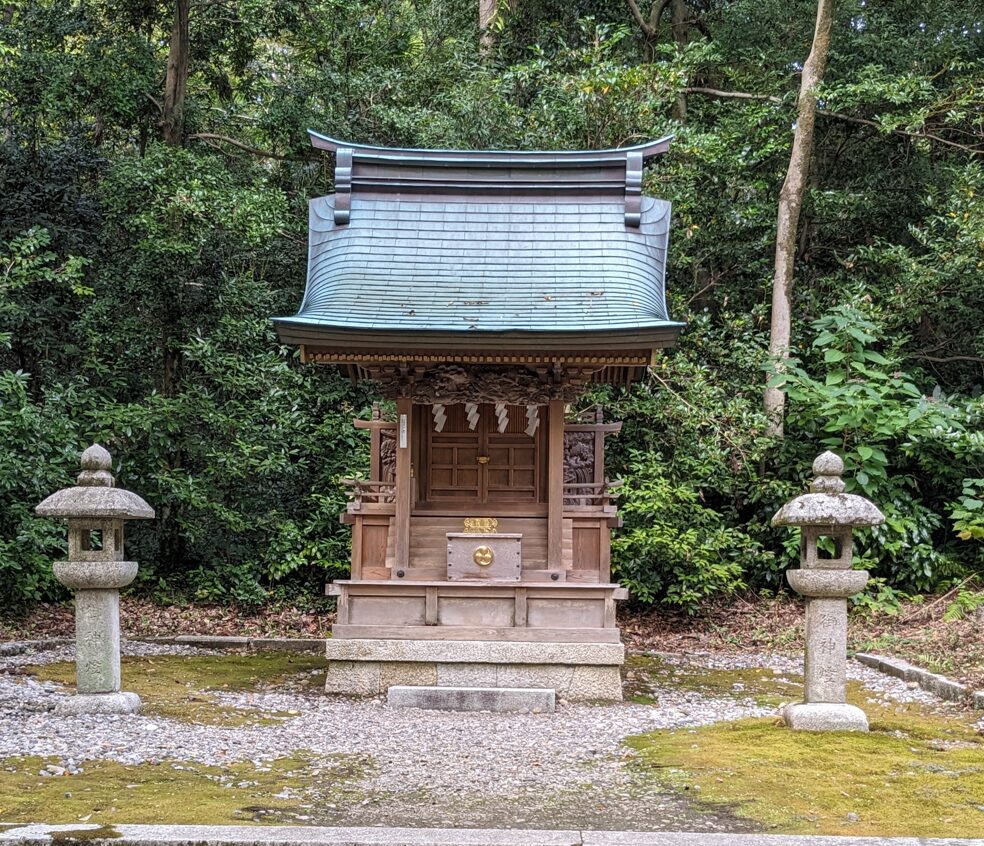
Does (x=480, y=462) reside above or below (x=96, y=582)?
above

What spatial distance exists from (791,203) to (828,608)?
7969mm

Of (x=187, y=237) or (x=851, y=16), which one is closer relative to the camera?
(x=187, y=237)

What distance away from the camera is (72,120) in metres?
13.8

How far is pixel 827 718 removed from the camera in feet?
22.0

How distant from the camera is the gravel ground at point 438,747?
489cm

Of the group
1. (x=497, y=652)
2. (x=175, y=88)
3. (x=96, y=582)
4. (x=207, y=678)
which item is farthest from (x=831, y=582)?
(x=175, y=88)

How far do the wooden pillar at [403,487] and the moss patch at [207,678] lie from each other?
4.59 feet

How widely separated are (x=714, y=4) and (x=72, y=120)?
10.5 meters

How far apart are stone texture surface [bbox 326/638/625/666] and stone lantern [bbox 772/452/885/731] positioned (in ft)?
5.63

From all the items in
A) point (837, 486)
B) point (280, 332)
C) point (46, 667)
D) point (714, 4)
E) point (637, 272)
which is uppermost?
point (714, 4)

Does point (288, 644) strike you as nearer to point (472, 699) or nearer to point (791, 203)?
point (472, 699)

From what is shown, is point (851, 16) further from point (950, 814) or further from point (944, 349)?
point (950, 814)

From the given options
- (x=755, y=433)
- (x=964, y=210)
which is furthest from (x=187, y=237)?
(x=964, y=210)

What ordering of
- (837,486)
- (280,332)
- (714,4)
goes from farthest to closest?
(714,4), (280,332), (837,486)
